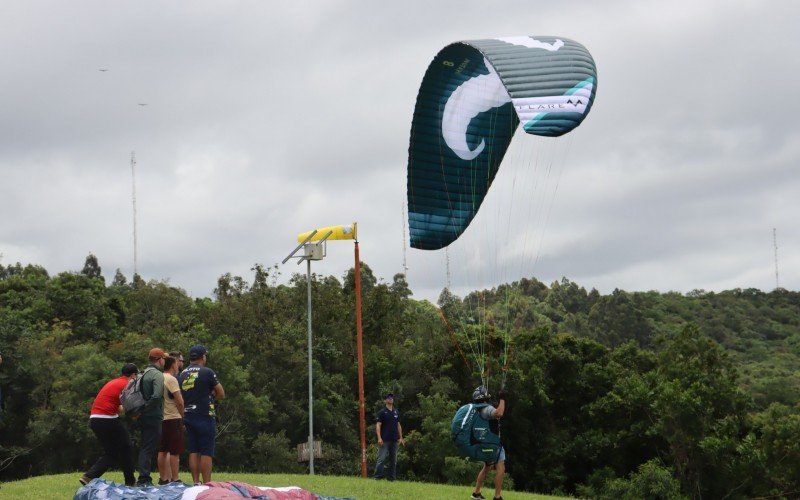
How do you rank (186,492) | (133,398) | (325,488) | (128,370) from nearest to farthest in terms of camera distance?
1. (186,492)
2. (133,398)
3. (128,370)
4. (325,488)

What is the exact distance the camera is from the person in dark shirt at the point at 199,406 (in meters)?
12.2

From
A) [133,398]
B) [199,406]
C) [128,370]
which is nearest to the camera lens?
[133,398]

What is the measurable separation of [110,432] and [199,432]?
1000mm

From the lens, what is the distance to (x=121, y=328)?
52.0m

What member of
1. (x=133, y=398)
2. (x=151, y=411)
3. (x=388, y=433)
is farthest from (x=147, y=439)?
(x=388, y=433)

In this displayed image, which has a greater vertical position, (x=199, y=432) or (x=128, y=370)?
(x=128, y=370)

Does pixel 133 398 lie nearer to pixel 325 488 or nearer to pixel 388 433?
pixel 325 488

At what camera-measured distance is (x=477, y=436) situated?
1365 cm

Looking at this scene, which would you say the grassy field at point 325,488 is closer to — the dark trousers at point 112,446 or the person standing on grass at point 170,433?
the dark trousers at point 112,446

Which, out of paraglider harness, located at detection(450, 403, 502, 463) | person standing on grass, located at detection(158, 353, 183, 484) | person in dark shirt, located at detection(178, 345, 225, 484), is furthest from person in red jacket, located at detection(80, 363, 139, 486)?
paraglider harness, located at detection(450, 403, 502, 463)

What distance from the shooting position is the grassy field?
44.8ft

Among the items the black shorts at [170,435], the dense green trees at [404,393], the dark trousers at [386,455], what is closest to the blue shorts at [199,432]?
the black shorts at [170,435]

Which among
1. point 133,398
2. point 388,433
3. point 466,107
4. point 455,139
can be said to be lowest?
point 388,433

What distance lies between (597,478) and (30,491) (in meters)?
30.2
